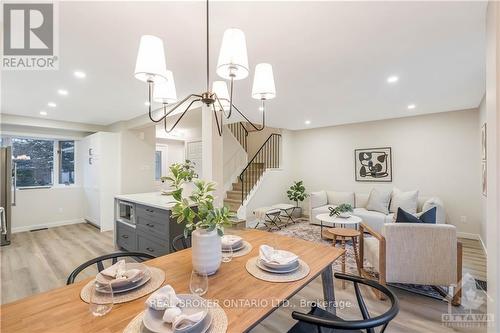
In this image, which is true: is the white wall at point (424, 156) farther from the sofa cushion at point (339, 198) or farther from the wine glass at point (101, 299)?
the wine glass at point (101, 299)

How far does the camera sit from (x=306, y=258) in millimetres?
1577

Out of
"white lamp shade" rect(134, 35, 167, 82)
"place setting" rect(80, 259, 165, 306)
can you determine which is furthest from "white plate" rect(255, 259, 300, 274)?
"white lamp shade" rect(134, 35, 167, 82)

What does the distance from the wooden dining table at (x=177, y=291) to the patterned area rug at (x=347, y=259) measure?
6.26 feet

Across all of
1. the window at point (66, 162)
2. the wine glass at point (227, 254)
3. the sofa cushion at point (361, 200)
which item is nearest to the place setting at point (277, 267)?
the wine glass at point (227, 254)

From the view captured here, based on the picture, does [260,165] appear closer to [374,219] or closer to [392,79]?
[374,219]

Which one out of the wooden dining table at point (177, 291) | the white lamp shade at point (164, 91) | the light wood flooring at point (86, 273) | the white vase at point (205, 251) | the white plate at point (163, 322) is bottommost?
the light wood flooring at point (86, 273)

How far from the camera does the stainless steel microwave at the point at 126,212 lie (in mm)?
3695

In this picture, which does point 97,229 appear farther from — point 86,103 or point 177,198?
point 177,198

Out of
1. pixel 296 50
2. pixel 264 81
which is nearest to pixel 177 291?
pixel 264 81

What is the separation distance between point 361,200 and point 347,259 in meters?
2.33

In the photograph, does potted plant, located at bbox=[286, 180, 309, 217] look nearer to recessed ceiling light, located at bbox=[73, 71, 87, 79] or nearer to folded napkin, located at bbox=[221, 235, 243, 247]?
folded napkin, located at bbox=[221, 235, 243, 247]

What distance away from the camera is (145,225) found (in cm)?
338

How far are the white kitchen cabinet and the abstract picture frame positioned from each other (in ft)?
18.9

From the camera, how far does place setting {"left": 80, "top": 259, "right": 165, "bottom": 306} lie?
1.01 meters
